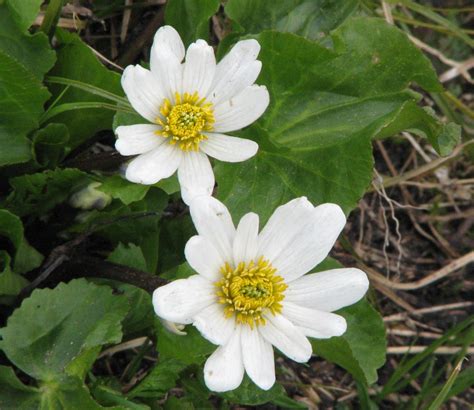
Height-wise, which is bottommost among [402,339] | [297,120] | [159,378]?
[402,339]

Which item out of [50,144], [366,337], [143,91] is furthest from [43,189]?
[366,337]

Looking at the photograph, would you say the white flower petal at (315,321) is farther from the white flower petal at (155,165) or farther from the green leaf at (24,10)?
the green leaf at (24,10)

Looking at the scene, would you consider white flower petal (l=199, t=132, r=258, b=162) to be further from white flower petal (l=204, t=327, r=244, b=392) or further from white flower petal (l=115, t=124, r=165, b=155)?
white flower petal (l=204, t=327, r=244, b=392)

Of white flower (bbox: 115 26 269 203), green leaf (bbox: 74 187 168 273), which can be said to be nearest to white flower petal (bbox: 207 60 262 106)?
white flower (bbox: 115 26 269 203)

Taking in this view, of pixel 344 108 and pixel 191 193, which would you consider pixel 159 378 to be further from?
pixel 344 108

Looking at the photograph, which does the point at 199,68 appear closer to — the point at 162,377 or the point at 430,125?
the point at 430,125

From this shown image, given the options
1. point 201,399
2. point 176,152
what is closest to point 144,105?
point 176,152
